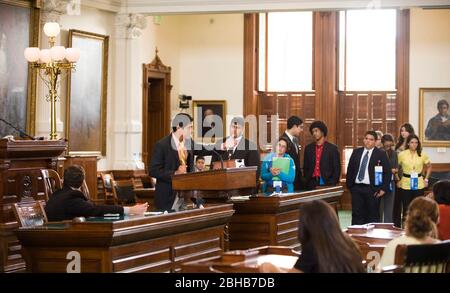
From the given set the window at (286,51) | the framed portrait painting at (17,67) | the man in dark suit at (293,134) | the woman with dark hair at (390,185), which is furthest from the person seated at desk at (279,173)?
the window at (286,51)

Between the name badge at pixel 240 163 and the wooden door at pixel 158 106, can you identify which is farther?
the wooden door at pixel 158 106

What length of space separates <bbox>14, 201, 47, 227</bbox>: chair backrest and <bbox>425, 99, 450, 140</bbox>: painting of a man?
42.2ft

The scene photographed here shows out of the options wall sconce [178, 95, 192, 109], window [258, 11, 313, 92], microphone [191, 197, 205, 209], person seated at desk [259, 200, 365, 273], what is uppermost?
window [258, 11, 313, 92]

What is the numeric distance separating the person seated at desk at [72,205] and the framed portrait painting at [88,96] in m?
8.01

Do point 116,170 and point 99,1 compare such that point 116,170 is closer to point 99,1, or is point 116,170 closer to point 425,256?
point 99,1

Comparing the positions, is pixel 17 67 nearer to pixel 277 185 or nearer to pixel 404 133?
pixel 277 185

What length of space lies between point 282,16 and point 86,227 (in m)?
14.5

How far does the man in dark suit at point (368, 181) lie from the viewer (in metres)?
12.9

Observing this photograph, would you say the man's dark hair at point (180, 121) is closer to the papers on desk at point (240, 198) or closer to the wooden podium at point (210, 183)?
the wooden podium at point (210, 183)

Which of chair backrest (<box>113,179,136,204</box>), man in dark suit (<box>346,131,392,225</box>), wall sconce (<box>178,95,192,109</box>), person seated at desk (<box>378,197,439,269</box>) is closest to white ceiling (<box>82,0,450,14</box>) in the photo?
chair backrest (<box>113,179,136,204</box>)

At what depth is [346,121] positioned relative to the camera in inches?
810

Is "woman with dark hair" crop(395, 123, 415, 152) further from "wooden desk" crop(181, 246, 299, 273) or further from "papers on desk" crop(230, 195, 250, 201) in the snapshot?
"wooden desk" crop(181, 246, 299, 273)

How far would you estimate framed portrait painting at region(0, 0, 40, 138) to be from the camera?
14133mm
